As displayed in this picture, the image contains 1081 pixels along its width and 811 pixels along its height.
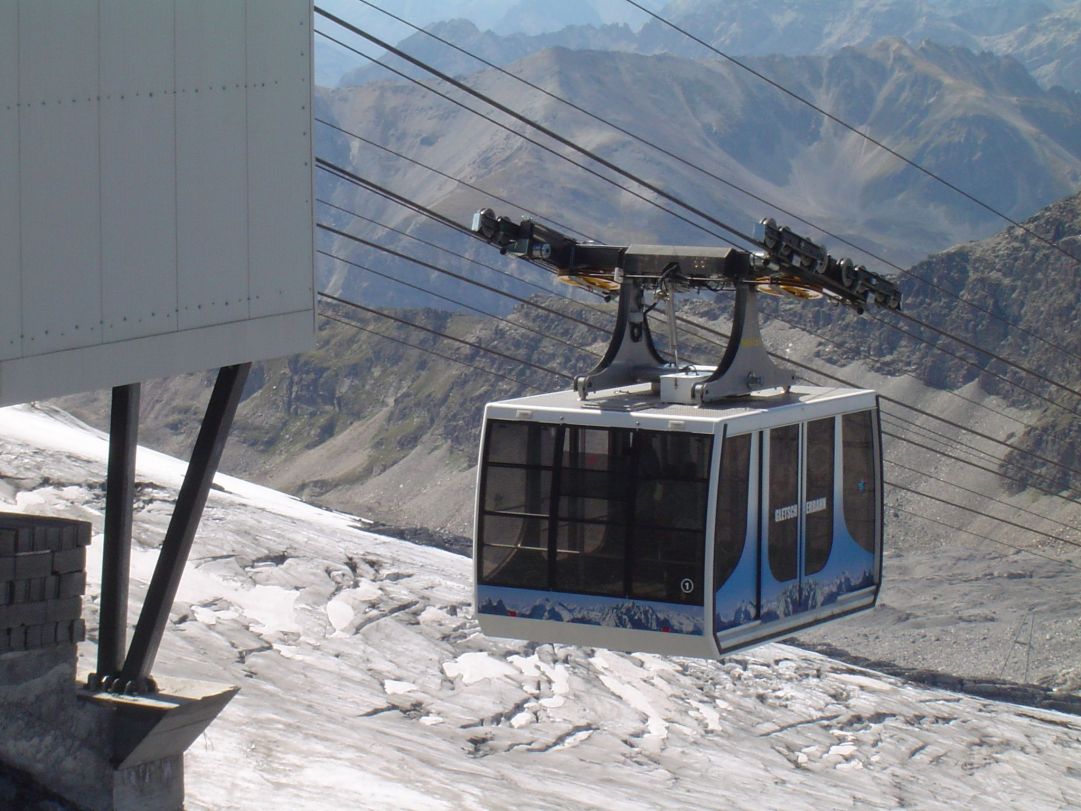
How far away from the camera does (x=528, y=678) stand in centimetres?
1572

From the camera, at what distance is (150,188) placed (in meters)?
6.91

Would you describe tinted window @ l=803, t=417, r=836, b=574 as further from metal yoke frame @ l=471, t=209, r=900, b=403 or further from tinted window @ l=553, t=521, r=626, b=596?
tinted window @ l=553, t=521, r=626, b=596

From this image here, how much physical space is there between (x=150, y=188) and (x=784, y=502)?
435cm

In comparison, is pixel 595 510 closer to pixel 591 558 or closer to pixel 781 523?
pixel 591 558

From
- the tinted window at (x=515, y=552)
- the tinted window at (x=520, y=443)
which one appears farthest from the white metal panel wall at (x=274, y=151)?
the tinted window at (x=515, y=552)

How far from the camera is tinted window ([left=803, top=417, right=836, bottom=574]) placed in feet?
30.3

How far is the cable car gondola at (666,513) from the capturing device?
8422 millimetres

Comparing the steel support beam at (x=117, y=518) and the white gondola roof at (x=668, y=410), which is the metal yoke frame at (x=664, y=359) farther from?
the steel support beam at (x=117, y=518)

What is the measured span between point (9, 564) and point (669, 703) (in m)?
9.77

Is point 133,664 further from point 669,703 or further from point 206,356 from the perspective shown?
point 669,703

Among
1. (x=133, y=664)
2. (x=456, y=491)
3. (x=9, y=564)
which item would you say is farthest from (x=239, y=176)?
(x=456, y=491)

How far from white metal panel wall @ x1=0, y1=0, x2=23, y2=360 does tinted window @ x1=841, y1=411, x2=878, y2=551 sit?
5.45m

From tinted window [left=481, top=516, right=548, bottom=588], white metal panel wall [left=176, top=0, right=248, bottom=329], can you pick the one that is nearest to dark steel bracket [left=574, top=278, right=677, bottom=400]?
tinted window [left=481, top=516, right=548, bottom=588]

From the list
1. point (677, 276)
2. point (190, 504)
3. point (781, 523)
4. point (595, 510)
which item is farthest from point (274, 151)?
point (781, 523)
